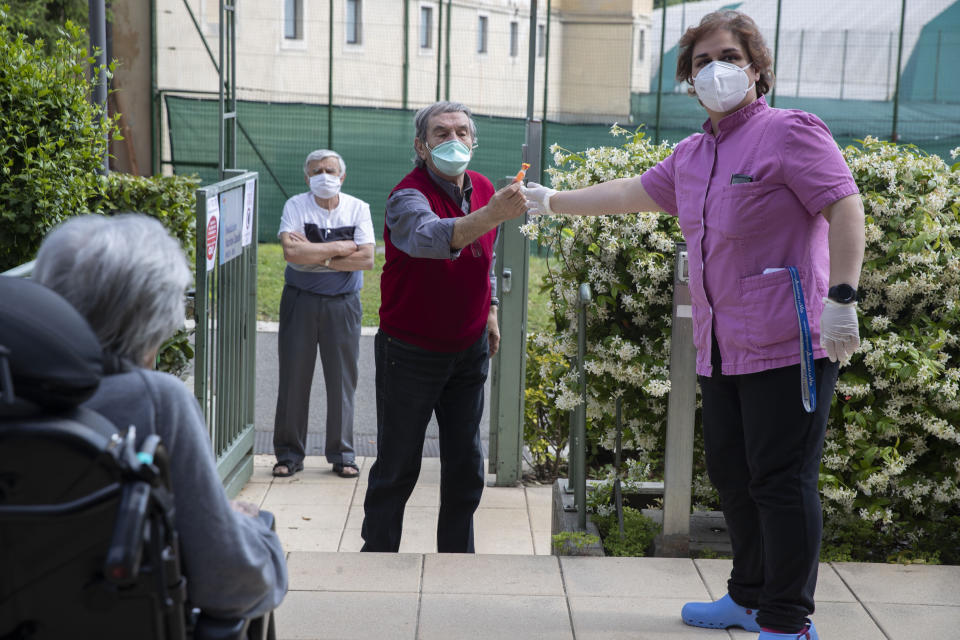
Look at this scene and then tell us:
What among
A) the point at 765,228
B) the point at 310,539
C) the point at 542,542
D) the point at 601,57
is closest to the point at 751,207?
the point at 765,228

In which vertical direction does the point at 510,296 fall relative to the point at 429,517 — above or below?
above

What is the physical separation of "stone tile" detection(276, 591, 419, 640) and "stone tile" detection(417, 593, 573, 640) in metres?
0.06

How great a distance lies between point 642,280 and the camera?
4.09 metres

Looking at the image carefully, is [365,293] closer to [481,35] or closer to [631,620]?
[481,35]

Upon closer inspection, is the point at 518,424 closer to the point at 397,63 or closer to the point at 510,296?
the point at 510,296

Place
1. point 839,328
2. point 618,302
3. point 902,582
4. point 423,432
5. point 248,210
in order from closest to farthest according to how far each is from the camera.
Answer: point 839,328, point 902,582, point 423,432, point 618,302, point 248,210

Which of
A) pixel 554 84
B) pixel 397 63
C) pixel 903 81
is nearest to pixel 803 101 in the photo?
pixel 903 81

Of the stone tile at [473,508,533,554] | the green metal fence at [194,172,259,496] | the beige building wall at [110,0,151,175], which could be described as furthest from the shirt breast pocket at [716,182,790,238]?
the beige building wall at [110,0,151,175]

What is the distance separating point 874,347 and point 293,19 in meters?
14.5

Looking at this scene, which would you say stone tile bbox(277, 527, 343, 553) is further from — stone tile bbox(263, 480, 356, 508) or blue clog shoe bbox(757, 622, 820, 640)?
blue clog shoe bbox(757, 622, 820, 640)

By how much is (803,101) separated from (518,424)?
45.4 ft

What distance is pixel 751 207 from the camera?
2.83 meters

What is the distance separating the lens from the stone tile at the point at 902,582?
338 centimetres

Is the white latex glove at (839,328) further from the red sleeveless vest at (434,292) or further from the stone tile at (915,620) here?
the red sleeveless vest at (434,292)
